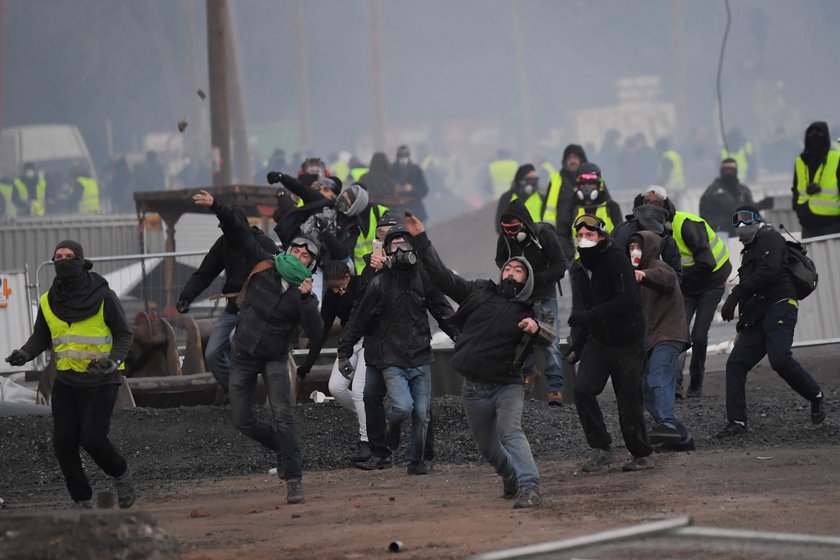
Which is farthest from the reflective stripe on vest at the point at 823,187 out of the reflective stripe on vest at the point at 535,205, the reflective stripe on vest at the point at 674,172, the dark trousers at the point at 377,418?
the reflective stripe on vest at the point at 674,172

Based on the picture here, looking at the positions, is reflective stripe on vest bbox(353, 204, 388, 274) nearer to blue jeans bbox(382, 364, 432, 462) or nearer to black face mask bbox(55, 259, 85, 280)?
blue jeans bbox(382, 364, 432, 462)

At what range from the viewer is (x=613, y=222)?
15.1 m

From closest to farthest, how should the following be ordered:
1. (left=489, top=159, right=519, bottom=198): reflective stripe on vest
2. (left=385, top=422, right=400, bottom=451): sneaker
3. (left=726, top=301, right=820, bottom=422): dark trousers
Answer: (left=385, top=422, right=400, bottom=451): sneaker, (left=726, top=301, right=820, bottom=422): dark trousers, (left=489, top=159, right=519, bottom=198): reflective stripe on vest

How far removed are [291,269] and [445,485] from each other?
181cm

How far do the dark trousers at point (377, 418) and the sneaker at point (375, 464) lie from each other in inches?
1.2

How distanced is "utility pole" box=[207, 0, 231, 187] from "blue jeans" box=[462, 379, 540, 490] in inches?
797

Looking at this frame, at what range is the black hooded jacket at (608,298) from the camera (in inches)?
412

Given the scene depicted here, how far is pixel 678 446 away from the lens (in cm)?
1185

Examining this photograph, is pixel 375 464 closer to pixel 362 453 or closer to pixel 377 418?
pixel 362 453

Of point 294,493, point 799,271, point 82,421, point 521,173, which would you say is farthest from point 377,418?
point 521,173

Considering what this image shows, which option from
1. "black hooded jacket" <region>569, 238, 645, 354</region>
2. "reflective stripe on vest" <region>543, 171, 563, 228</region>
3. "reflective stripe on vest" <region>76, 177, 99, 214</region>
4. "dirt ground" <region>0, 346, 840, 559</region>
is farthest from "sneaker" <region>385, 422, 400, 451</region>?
"reflective stripe on vest" <region>76, 177, 99, 214</region>

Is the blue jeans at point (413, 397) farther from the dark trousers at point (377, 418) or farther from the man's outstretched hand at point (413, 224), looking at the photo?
the man's outstretched hand at point (413, 224)

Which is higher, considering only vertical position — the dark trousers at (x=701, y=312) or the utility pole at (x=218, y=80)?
the utility pole at (x=218, y=80)

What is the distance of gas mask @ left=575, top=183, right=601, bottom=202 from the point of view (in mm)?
14977
